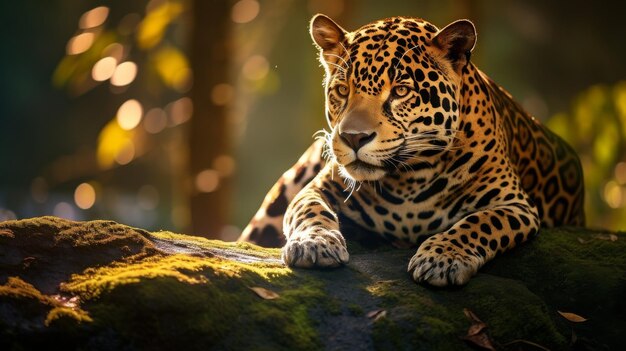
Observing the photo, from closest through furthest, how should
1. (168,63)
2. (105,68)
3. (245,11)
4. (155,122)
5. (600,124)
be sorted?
(105,68) < (168,63) < (155,122) < (600,124) < (245,11)

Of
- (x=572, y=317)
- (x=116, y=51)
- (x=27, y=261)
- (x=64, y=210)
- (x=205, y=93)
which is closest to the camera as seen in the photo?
(x=27, y=261)

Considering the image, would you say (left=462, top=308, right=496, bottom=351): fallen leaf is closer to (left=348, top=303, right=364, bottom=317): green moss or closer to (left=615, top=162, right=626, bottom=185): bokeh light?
(left=348, top=303, right=364, bottom=317): green moss

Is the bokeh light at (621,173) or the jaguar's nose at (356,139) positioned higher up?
the jaguar's nose at (356,139)

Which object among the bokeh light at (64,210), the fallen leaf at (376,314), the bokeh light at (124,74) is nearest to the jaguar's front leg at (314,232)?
the fallen leaf at (376,314)

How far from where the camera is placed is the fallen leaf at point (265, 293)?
14.8 feet

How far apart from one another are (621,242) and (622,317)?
1.29 m

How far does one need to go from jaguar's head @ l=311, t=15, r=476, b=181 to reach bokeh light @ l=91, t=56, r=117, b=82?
11.2ft

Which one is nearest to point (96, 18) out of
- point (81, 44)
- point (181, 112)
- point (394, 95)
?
point (81, 44)

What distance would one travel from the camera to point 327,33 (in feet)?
20.6

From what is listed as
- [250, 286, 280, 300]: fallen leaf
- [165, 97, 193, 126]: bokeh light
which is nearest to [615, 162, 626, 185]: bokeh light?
[165, 97, 193, 126]: bokeh light

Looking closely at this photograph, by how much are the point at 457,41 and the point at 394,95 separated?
61 cm

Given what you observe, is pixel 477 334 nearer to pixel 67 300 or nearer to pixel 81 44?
pixel 67 300

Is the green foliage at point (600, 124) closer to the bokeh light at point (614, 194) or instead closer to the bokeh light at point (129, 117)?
the bokeh light at point (614, 194)

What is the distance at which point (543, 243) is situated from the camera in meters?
6.05
